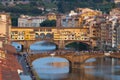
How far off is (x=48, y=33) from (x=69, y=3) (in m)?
38.8

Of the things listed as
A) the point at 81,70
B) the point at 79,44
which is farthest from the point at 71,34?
the point at 81,70

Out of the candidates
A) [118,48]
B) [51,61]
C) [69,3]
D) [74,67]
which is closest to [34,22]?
[69,3]

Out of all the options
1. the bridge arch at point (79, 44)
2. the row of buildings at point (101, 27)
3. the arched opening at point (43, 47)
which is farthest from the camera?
the bridge arch at point (79, 44)

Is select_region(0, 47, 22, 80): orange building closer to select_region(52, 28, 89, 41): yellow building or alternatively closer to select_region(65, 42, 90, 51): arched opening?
select_region(65, 42, 90, 51): arched opening

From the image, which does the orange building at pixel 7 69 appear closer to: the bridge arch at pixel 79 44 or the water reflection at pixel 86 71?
the water reflection at pixel 86 71

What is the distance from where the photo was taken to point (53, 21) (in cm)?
8450

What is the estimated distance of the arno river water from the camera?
40531 mm

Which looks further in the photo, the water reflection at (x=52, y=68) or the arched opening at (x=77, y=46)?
the arched opening at (x=77, y=46)

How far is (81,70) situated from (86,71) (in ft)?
2.14

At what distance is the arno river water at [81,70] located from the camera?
40.5m

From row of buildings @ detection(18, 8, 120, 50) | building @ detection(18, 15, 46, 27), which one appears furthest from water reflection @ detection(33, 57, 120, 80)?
building @ detection(18, 15, 46, 27)

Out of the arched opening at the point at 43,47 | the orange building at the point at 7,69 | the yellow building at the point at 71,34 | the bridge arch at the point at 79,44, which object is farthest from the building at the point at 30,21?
the orange building at the point at 7,69

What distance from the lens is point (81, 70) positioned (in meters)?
44.2

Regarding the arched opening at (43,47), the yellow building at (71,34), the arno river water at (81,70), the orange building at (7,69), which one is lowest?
the arched opening at (43,47)
